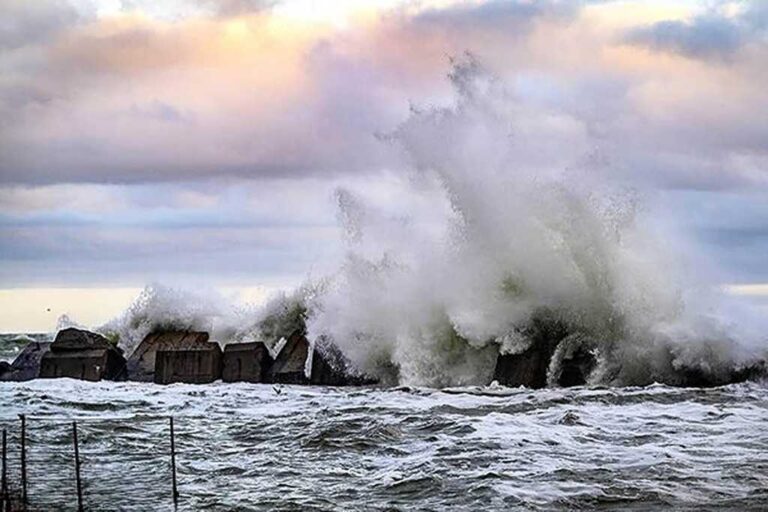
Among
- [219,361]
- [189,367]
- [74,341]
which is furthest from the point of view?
[74,341]

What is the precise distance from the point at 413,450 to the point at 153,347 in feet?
39.7

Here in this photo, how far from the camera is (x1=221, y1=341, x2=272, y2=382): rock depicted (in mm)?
19491

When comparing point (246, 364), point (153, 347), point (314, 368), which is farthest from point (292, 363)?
point (153, 347)

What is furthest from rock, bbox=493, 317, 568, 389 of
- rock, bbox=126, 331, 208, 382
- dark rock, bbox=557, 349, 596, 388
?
rock, bbox=126, 331, 208, 382

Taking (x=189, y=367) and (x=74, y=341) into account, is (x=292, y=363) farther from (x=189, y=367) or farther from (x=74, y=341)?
(x=74, y=341)

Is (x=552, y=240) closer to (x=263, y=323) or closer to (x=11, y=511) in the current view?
(x=263, y=323)

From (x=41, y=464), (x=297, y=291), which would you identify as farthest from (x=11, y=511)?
(x=297, y=291)

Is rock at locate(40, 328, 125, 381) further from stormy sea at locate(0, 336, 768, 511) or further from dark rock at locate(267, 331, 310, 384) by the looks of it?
stormy sea at locate(0, 336, 768, 511)

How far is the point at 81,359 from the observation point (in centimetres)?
2006

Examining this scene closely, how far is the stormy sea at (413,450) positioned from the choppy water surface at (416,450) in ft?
0.07

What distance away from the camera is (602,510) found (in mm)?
8242

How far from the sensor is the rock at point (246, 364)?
63.9 feet

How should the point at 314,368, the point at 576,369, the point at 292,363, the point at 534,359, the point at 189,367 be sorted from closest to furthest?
the point at 576,369 < the point at 534,359 < the point at 314,368 < the point at 292,363 < the point at 189,367

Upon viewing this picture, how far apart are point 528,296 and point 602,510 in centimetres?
1034
